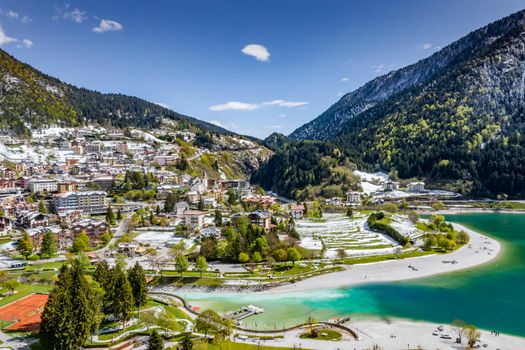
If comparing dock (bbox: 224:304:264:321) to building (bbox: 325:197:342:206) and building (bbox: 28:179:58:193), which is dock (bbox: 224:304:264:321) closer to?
building (bbox: 28:179:58:193)

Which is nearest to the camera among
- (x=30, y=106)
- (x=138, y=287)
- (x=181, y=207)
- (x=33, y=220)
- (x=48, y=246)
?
Answer: (x=138, y=287)

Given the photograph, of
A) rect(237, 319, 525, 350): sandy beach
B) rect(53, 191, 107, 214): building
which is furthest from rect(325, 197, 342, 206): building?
rect(237, 319, 525, 350): sandy beach

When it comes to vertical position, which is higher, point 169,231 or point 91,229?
point 91,229

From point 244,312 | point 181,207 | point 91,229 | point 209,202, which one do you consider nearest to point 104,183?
point 181,207

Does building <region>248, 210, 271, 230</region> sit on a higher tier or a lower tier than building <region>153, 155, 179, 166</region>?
lower

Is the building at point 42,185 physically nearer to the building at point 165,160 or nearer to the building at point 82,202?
the building at point 82,202

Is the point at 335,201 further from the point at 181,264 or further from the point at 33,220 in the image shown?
the point at 33,220
